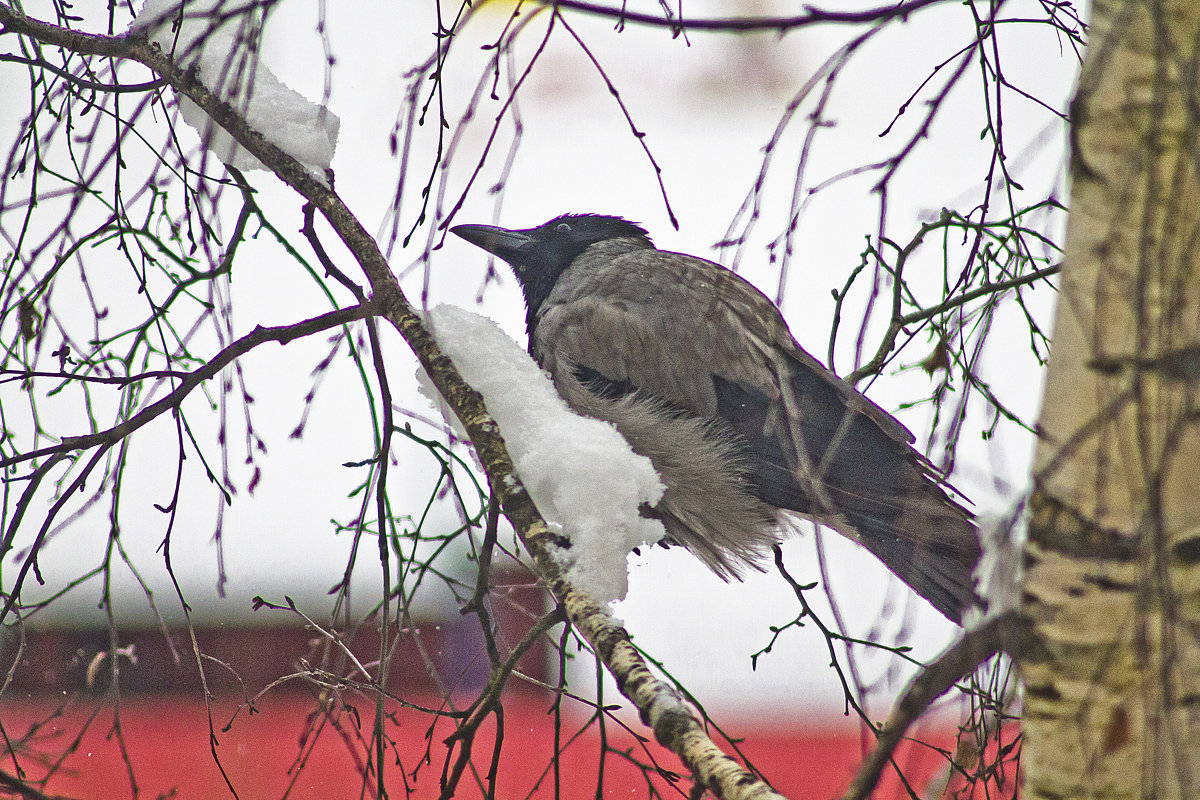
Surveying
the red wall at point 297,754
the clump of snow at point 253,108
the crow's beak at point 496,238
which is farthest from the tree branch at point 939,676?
the crow's beak at point 496,238

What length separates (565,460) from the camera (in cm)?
147

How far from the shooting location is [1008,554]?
702 millimetres

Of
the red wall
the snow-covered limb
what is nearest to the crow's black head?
the snow-covered limb

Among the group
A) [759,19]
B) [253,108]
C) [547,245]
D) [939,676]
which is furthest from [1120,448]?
[547,245]

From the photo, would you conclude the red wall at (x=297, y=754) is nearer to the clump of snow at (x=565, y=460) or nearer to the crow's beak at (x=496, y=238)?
the clump of snow at (x=565, y=460)

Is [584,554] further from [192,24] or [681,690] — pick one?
[192,24]

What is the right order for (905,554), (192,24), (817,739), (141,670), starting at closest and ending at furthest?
(192,24)
(905,554)
(141,670)
(817,739)

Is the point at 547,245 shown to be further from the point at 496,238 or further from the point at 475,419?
the point at 475,419

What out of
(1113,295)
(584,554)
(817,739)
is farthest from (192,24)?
(817,739)

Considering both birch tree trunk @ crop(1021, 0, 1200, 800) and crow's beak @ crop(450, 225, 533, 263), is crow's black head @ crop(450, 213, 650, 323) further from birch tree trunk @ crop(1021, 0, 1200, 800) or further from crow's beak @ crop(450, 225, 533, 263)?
birch tree trunk @ crop(1021, 0, 1200, 800)

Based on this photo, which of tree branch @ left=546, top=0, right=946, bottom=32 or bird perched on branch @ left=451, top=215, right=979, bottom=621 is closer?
tree branch @ left=546, top=0, right=946, bottom=32

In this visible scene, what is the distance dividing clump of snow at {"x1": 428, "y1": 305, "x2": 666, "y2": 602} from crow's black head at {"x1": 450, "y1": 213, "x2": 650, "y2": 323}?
911 mm

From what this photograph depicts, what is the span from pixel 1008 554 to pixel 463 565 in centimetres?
202

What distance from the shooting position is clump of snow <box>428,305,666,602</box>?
1398 mm
